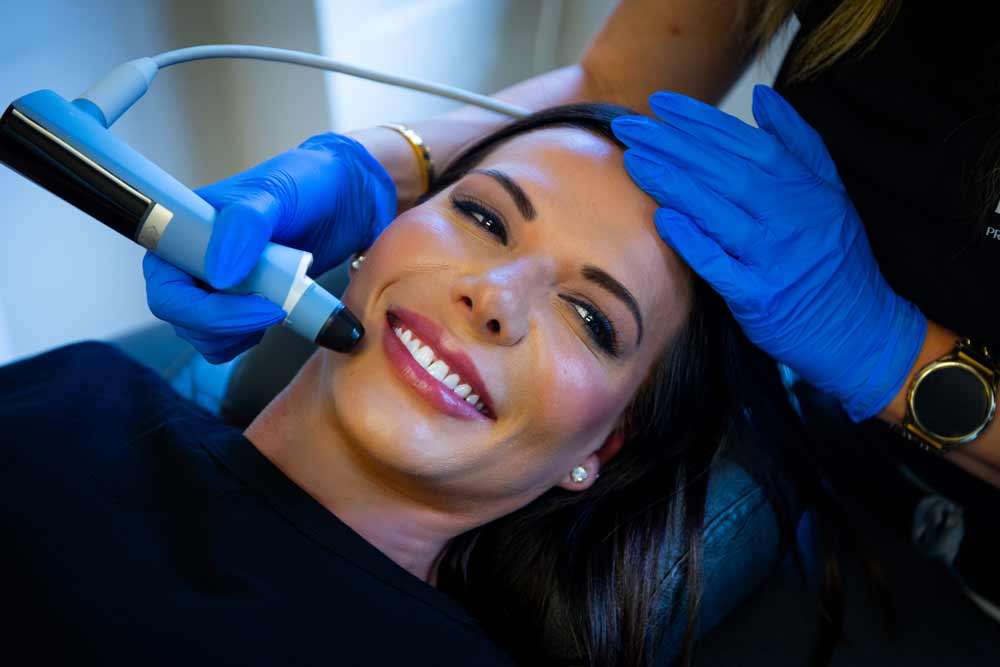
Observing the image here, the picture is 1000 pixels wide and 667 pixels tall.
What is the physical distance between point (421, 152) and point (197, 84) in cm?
73

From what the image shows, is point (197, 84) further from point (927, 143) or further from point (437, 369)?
point (927, 143)

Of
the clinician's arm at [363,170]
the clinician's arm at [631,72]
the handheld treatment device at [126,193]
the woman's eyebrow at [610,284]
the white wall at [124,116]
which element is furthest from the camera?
the white wall at [124,116]

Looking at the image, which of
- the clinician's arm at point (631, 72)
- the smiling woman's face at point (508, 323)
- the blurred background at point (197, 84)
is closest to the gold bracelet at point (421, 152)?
the clinician's arm at point (631, 72)

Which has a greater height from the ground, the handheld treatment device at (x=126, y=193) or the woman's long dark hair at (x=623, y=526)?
the handheld treatment device at (x=126, y=193)

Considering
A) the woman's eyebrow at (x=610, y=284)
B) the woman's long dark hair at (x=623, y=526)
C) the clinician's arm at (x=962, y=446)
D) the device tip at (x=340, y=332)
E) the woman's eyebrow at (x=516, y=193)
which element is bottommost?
the woman's long dark hair at (x=623, y=526)

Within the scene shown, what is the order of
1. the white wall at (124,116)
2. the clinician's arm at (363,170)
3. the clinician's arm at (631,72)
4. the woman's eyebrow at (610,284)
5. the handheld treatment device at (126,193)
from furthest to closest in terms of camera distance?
the white wall at (124,116) → the clinician's arm at (631,72) → the woman's eyebrow at (610,284) → the clinician's arm at (363,170) → the handheld treatment device at (126,193)

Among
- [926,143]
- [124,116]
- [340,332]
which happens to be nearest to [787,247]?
[926,143]

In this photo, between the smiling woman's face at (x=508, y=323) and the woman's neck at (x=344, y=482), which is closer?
the smiling woman's face at (x=508, y=323)

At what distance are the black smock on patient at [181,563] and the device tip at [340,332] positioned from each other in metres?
0.28

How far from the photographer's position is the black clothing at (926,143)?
→ 3.73ft

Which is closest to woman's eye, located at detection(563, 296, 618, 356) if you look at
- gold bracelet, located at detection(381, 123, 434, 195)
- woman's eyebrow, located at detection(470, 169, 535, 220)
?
woman's eyebrow, located at detection(470, 169, 535, 220)

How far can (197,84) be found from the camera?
1.93 metres

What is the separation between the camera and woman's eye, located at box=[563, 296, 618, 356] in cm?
112

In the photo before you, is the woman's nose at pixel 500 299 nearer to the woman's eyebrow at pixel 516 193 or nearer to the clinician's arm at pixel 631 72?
the woman's eyebrow at pixel 516 193
